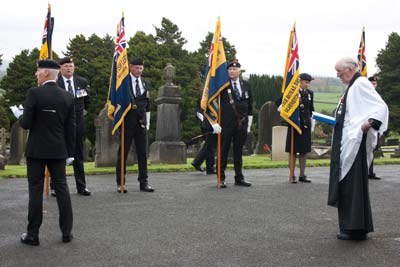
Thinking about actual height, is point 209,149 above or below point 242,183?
above

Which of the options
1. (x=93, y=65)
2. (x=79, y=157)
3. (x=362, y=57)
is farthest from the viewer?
(x=93, y=65)

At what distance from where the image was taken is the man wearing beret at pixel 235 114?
977cm

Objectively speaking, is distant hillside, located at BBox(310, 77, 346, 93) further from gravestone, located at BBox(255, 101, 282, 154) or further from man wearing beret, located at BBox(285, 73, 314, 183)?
man wearing beret, located at BBox(285, 73, 314, 183)

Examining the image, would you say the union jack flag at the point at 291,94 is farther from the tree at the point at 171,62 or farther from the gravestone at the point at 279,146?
the tree at the point at 171,62

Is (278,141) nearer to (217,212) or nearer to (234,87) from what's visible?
(234,87)

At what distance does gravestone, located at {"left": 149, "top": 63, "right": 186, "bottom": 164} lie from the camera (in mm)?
14531

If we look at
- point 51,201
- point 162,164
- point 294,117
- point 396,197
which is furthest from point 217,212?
point 162,164

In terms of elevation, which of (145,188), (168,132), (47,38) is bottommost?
(145,188)

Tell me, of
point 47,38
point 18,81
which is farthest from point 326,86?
point 47,38

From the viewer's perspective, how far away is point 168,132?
1467cm

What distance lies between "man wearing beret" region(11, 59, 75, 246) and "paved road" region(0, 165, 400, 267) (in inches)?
10.7

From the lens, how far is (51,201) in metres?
7.88

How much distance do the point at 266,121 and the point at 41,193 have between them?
53.2 ft

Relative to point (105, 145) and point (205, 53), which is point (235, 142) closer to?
point (105, 145)
